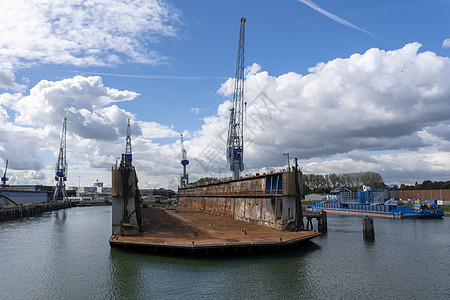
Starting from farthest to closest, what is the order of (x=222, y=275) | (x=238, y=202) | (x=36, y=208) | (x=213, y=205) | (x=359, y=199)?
(x=36, y=208) < (x=359, y=199) < (x=213, y=205) < (x=238, y=202) < (x=222, y=275)

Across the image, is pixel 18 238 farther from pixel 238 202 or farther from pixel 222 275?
pixel 222 275

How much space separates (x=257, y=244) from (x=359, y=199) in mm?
74109

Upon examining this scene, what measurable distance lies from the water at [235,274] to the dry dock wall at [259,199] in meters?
5.34

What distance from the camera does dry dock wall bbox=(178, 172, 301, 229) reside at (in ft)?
129

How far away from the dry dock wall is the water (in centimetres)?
534

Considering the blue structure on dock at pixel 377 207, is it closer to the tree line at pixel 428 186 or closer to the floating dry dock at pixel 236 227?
the floating dry dock at pixel 236 227

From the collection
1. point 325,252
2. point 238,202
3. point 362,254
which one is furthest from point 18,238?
point 362,254

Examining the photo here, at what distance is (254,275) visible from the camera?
A: 83.1 feet

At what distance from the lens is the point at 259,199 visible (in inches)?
1799

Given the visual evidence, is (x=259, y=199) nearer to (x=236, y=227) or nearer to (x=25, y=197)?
(x=236, y=227)

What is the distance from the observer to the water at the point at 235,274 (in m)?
22.0

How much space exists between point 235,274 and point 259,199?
20812 millimetres

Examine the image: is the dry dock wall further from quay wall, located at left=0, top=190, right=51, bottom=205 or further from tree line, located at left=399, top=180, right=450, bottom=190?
tree line, located at left=399, top=180, right=450, bottom=190

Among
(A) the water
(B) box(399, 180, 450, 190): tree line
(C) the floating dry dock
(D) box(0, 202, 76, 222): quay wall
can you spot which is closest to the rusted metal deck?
(C) the floating dry dock
